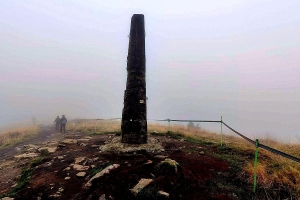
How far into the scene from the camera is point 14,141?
1374 centimetres

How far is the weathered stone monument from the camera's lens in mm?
8898

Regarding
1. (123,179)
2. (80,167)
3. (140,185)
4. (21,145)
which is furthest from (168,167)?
(21,145)

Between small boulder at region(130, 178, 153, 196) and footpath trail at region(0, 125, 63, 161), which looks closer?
small boulder at region(130, 178, 153, 196)

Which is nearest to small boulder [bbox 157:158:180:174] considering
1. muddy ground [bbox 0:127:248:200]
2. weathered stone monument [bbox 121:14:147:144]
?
muddy ground [bbox 0:127:248:200]

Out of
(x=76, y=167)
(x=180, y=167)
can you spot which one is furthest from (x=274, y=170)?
(x=76, y=167)

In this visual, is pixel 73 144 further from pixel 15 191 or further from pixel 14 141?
pixel 14 141

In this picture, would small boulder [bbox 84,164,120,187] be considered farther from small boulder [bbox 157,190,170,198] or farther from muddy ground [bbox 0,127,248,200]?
small boulder [bbox 157,190,170,198]

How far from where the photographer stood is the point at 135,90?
30.2ft

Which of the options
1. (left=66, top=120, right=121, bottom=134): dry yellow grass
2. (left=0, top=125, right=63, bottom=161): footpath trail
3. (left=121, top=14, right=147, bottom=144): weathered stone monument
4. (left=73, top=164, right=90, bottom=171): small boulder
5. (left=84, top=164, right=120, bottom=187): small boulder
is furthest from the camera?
(left=66, top=120, right=121, bottom=134): dry yellow grass

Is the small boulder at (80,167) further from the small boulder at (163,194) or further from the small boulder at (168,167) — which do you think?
the small boulder at (163,194)

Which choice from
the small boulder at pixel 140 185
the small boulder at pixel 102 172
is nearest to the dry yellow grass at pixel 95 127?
the small boulder at pixel 102 172

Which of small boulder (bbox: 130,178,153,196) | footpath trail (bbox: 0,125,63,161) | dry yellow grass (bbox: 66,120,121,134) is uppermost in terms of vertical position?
small boulder (bbox: 130,178,153,196)

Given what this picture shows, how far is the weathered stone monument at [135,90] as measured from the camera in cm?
890

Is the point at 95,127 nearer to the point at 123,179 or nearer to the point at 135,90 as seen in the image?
the point at 135,90
